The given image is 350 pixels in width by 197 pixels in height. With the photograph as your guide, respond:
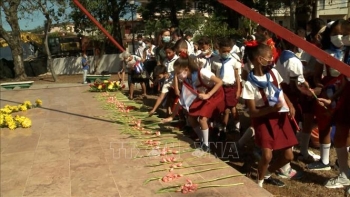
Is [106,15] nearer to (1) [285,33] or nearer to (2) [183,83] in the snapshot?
(2) [183,83]

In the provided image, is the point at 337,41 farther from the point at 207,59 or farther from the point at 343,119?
the point at 207,59

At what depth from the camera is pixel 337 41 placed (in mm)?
3709

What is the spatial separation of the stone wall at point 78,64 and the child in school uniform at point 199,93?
1922cm

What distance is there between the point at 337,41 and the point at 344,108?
648mm

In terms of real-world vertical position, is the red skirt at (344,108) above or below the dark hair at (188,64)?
below

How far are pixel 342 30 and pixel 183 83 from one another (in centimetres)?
203

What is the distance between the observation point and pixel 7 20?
2009 centimetres

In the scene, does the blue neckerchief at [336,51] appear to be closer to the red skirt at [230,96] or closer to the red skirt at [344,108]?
the red skirt at [344,108]

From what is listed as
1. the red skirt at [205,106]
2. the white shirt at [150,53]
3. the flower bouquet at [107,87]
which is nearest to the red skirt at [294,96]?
the red skirt at [205,106]

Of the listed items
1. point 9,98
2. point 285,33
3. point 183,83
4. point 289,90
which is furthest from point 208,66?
point 9,98

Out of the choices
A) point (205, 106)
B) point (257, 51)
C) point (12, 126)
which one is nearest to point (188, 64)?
point (205, 106)

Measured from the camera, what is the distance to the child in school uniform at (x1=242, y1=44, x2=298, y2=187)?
346cm

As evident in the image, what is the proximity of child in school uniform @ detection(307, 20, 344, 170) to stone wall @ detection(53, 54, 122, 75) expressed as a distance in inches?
799

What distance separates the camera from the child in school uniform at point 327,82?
372cm
